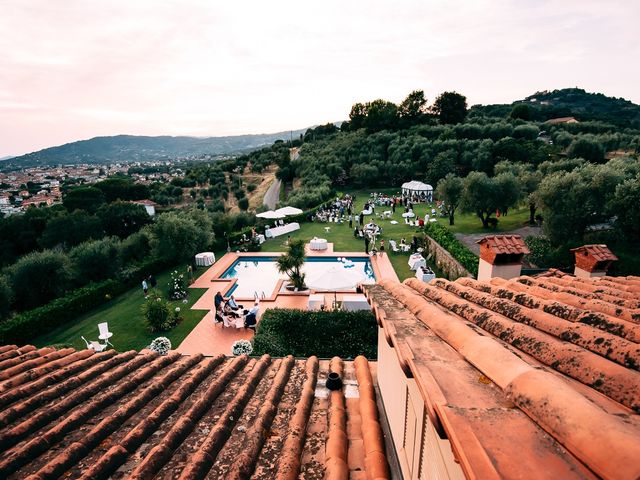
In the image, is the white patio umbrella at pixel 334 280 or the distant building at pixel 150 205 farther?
the distant building at pixel 150 205

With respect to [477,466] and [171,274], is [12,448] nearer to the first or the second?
[477,466]

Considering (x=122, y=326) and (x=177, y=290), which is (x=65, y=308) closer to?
(x=122, y=326)

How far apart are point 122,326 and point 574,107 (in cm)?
15814

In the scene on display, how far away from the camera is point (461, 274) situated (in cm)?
1544

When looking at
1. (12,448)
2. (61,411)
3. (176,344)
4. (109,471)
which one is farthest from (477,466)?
(176,344)

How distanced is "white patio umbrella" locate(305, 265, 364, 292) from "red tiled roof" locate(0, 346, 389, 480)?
304 inches

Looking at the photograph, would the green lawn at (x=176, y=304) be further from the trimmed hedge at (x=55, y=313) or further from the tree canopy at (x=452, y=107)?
the tree canopy at (x=452, y=107)

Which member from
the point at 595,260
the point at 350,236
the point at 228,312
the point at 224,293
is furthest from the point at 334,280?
the point at 350,236

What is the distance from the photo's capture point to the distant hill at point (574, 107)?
83.2 meters

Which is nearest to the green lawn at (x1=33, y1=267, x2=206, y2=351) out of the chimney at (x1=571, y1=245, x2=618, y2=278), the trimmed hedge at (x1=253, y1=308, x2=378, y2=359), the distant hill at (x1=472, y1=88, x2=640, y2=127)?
the trimmed hedge at (x1=253, y1=308, x2=378, y2=359)

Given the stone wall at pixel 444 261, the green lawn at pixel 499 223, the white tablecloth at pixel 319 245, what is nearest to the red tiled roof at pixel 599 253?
the stone wall at pixel 444 261

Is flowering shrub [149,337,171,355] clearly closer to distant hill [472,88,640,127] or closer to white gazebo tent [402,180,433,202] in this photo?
white gazebo tent [402,180,433,202]

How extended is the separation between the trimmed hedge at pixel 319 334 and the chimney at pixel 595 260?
19.4 ft

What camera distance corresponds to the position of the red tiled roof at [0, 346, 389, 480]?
280 cm
